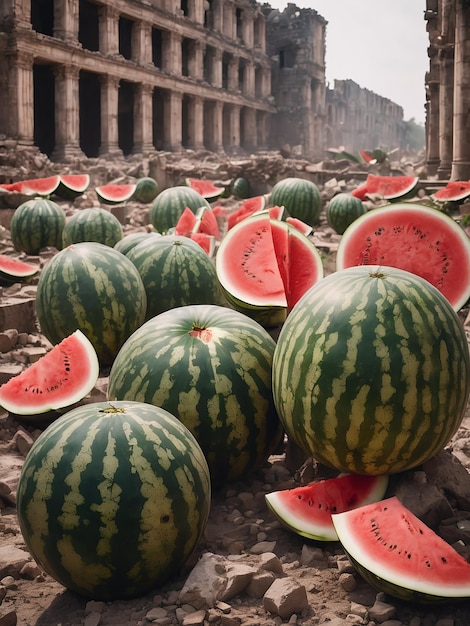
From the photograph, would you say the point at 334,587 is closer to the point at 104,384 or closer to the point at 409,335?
the point at 409,335

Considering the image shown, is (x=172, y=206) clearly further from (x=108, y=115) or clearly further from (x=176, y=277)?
(x=108, y=115)

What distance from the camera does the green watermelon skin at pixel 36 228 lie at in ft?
36.3

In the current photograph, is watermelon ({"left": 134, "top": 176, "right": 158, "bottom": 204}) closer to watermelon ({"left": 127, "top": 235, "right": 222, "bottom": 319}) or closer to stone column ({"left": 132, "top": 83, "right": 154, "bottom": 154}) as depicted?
watermelon ({"left": 127, "top": 235, "right": 222, "bottom": 319})

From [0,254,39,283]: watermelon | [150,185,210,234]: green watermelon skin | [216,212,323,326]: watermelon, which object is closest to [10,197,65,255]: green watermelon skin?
[150,185,210,234]: green watermelon skin

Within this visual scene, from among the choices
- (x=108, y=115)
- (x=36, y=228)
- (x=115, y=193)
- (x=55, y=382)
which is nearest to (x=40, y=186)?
(x=115, y=193)

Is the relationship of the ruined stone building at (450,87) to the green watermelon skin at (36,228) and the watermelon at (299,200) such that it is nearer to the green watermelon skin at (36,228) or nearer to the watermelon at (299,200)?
the watermelon at (299,200)

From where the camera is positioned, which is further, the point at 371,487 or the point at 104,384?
the point at 104,384

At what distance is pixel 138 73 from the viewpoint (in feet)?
113

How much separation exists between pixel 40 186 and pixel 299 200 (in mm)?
6652

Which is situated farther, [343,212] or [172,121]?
[172,121]

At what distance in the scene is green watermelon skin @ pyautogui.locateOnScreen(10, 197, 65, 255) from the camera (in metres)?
11.1

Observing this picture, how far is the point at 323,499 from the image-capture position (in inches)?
125

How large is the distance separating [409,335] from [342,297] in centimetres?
36

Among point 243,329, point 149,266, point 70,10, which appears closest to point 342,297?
point 243,329
